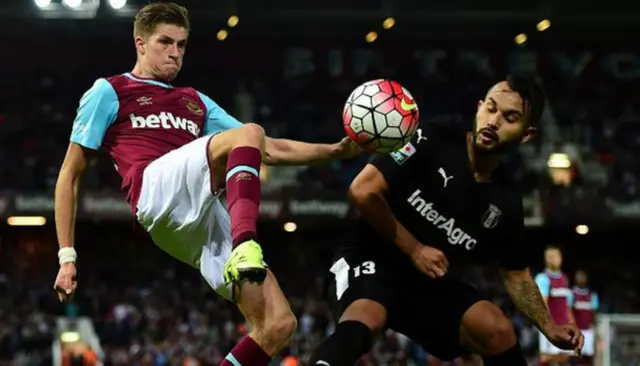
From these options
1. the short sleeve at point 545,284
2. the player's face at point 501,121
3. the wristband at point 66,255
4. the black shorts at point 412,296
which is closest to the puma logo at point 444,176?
the player's face at point 501,121

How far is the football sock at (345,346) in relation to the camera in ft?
16.9

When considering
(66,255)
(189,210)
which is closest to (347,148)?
(189,210)

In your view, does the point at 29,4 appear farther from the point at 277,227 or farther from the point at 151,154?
the point at 151,154

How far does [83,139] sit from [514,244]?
7.45 feet

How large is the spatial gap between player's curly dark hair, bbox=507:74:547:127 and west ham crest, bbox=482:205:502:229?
0.47m

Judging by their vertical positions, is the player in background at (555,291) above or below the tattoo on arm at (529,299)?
below

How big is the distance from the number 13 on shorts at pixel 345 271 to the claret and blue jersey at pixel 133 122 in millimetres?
1007

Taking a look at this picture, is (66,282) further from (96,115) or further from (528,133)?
(528,133)

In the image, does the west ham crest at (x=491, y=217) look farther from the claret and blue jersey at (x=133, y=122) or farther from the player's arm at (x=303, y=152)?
the claret and blue jersey at (x=133, y=122)

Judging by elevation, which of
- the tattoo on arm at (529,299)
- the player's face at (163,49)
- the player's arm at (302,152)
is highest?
the player's face at (163,49)

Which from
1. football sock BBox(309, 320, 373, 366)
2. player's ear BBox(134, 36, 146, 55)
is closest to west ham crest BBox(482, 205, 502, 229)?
football sock BBox(309, 320, 373, 366)

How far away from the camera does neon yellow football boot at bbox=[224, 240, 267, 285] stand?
4238 millimetres

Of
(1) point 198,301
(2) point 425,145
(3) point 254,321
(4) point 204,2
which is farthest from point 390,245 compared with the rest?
(4) point 204,2

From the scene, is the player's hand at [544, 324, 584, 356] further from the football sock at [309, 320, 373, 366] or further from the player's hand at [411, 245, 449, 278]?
the football sock at [309, 320, 373, 366]
